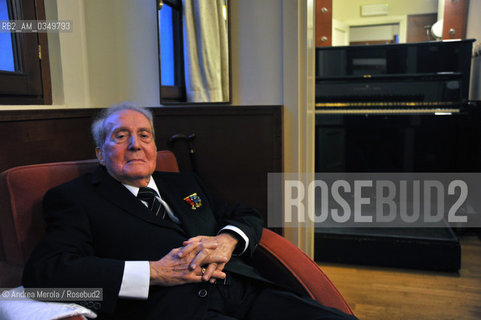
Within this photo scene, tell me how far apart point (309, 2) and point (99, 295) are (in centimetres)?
161

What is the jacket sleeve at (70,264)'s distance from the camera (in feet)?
3.70

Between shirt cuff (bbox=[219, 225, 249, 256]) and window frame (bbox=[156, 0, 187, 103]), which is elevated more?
window frame (bbox=[156, 0, 187, 103])

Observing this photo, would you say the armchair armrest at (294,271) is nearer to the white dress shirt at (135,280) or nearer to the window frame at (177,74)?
the white dress shirt at (135,280)

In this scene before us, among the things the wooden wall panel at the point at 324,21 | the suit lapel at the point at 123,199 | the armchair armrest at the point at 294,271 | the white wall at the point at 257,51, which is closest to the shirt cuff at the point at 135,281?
the suit lapel at the point at 123,199

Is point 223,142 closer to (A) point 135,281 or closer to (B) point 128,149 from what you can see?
(B) point 128,149

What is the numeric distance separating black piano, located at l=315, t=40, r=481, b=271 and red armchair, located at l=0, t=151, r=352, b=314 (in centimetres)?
249

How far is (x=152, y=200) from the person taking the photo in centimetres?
147

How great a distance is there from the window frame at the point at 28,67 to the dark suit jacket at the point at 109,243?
0.60m

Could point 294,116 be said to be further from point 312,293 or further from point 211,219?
point 312,293

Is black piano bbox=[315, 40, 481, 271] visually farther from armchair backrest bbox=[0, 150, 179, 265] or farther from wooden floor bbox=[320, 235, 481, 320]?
armchair backrest bbox=[0, 150, 179, 265]

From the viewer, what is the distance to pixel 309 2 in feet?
6.48

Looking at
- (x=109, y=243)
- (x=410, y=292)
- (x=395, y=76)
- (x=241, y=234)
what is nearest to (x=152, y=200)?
(x=109, y=243)

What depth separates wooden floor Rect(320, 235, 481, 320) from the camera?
2.22 metres

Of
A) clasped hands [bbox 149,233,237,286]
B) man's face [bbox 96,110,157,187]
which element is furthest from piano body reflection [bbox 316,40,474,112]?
clasped hands [bbox 149,233,237,286]
